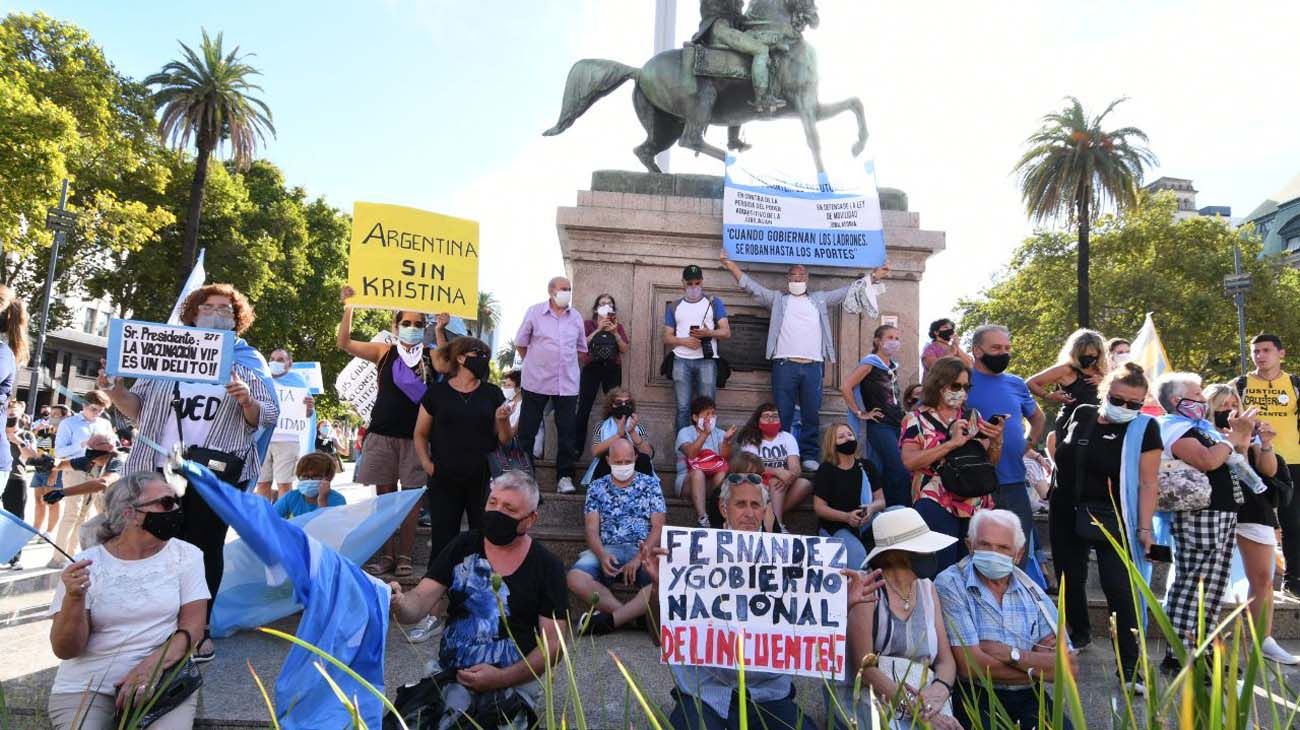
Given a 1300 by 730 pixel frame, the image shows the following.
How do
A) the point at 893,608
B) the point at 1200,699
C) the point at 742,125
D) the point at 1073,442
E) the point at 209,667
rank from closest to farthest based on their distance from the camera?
the point at 1200,699, the point at 893,608, the point at 209,667, the point at 1073,442, the point at 742,125

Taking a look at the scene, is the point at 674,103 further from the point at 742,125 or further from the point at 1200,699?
the point at 1200,699

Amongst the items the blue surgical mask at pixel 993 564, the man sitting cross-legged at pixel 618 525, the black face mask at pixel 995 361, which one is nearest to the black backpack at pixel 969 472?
the black face mask at pixel 995 361

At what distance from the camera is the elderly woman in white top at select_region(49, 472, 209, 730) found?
3.29 meters

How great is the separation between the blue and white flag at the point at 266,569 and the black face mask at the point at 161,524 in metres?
1.47

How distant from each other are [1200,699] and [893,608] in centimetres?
289

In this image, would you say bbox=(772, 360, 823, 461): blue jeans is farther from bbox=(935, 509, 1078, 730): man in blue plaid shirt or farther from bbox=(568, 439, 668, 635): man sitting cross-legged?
bbox=(935, 509, 1078, 730): man in blue plaid shirt

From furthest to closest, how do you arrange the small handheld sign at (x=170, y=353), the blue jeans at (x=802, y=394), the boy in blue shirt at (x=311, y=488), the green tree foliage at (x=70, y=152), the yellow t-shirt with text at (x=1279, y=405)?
the green tree foliage at (x=70, y=152), the blue jeans at (x=802, y=394), the yellow t-shirt with text at (x=1279, y=405), the boy in blue shirt at (x=311, y=488), the small handheld sign at (x=170, y=353)

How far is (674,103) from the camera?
30.5 ft

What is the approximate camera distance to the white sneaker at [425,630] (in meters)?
4.89

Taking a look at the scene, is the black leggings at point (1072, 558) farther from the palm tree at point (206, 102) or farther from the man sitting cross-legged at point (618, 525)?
the palm tree at point (206, 102)

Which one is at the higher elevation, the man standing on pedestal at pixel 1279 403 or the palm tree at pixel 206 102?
the palm tree at pixel 206 102

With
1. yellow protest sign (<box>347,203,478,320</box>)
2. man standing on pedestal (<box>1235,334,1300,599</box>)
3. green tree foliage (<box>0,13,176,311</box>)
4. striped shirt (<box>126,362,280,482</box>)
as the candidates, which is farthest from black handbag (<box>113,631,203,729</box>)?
green tree foliage (<box>0,13,176,311</box>)

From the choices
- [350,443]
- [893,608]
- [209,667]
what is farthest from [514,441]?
[350,443]

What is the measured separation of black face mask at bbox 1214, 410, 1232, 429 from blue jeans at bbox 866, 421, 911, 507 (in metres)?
2.04
